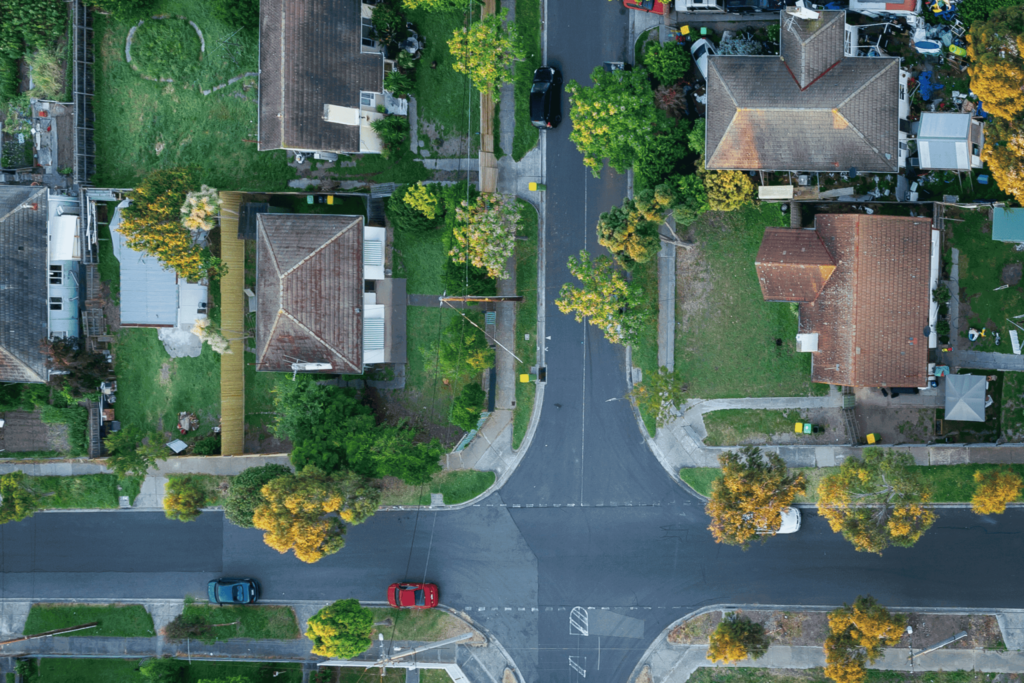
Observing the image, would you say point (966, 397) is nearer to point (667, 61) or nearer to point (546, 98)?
point (667, 61)

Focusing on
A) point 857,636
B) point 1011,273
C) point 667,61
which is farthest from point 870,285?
point 857,636

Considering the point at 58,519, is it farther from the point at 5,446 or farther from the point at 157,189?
the point at 157,189

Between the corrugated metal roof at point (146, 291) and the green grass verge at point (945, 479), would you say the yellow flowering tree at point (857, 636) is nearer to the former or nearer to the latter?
the green grass verge at point (945, 479)

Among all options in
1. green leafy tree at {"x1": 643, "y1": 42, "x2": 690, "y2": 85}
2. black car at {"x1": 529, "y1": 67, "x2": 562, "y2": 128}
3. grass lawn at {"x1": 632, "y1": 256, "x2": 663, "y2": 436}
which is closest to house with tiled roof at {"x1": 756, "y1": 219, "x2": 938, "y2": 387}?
grass lawn at {"x1": 632, "y1": 256, "x2": 663, "y2": 436}

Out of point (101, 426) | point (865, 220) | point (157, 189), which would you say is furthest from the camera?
point (101, 426)

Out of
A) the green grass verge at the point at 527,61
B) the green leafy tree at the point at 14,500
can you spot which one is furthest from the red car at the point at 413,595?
the green grass verge at the point at 527,61

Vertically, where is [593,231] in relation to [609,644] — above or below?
above

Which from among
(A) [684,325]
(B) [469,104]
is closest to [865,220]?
(A) [684,325]
